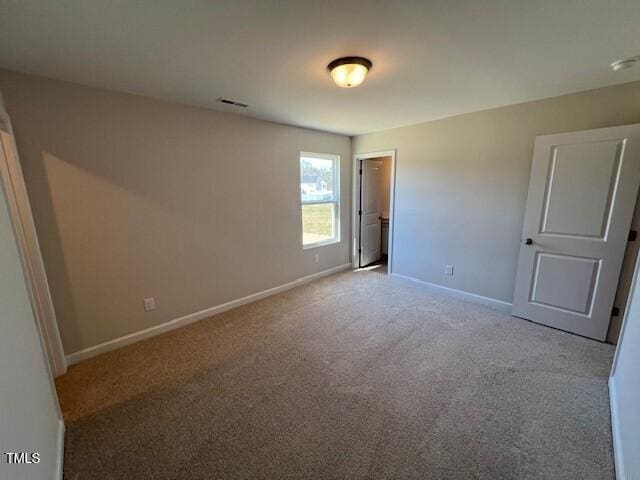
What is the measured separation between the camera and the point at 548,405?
1.79 metres

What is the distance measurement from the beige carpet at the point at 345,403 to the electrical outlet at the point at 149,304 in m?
0.32

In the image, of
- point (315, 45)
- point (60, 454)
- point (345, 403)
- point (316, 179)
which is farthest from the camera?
point (316, 179)

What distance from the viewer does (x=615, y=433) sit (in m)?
1.53

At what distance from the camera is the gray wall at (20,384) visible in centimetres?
89

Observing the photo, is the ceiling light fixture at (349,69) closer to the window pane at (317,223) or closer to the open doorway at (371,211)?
the window pane at (317,223)

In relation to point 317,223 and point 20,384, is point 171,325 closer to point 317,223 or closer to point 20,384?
point 20,384

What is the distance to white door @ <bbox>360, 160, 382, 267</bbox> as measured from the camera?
188 inches

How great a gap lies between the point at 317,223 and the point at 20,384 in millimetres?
3597

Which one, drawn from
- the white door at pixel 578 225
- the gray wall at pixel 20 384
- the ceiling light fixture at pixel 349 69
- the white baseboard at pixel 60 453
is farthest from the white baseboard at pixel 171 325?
the white door at pixel 578 225

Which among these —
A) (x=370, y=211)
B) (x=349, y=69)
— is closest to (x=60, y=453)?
(x=349, y=69)

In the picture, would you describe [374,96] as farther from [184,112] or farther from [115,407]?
[115,407]

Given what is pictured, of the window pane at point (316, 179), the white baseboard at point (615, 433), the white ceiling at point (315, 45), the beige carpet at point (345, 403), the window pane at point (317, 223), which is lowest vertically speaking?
the beige carpet at point (345, 403)

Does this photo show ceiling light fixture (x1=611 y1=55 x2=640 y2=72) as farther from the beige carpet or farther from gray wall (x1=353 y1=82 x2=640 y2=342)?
the beige carpet

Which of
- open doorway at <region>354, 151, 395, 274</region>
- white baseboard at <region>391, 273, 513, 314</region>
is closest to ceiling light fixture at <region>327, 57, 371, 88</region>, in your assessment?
open doorway at <region>354, 151, 395, 274</region>
